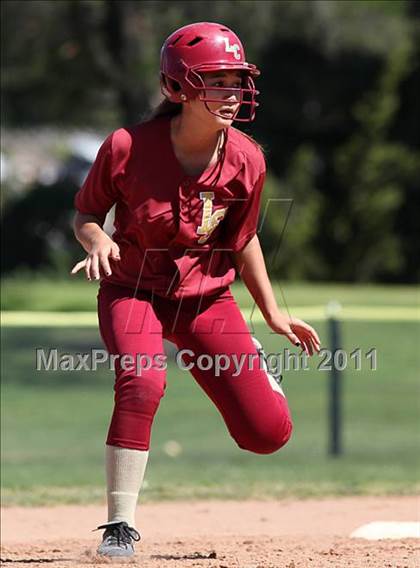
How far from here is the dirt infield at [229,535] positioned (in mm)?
4840

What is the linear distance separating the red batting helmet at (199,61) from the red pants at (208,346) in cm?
82

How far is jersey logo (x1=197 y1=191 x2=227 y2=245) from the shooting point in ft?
16.1

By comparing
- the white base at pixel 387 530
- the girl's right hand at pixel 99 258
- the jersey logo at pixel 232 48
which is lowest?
the white base at pixel 387 530

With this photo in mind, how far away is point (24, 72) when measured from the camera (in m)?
16.9

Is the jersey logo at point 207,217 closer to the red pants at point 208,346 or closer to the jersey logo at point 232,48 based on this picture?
the red pants at point 208,346

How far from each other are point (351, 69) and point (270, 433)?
23.1m

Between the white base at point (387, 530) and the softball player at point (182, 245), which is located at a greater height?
the softball player at point (182, 245)

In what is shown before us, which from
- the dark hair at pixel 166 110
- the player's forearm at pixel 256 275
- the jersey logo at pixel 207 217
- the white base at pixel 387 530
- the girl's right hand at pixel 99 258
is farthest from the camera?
the white base at pixel 387 530

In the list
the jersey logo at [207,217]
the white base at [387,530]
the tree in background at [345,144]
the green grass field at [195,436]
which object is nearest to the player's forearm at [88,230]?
the jersey logo at [207,217]

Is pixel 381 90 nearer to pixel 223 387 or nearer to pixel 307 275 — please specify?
pixel 307 275

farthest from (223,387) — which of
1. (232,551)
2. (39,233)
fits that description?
(39,233)

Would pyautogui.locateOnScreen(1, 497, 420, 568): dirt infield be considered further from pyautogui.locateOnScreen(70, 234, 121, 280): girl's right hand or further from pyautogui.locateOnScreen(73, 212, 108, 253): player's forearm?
pyautogui.locateOnScreen(73, 212, 108, 253): player's forearm

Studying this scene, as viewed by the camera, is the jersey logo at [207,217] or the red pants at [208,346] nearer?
the red pants at [208,346]

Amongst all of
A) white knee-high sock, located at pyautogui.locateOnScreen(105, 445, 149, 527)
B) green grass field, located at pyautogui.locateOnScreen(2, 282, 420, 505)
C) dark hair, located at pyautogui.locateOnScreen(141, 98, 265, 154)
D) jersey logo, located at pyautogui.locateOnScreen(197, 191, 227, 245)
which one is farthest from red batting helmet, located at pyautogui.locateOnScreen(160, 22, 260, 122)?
green grass field, located at pyautogui.locateOnScreen(2, 282, 420, 505)
